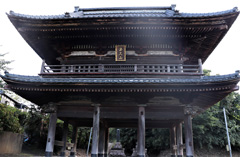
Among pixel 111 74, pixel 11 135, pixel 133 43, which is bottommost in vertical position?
pixel 11 135

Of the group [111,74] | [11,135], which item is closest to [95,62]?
[111,74]

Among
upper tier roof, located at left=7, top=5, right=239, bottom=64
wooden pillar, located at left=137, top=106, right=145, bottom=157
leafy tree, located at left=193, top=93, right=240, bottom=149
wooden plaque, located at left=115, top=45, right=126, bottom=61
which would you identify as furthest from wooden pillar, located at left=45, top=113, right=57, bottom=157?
leafy tree, located at left=193, top=93, right=240, bottom=149

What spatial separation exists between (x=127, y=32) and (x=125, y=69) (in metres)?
2.30

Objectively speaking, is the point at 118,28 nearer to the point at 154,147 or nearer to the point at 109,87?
the point at 109,87

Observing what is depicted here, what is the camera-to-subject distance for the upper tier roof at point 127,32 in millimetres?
10328

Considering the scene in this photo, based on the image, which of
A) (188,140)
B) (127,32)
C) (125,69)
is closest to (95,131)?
(125,69)

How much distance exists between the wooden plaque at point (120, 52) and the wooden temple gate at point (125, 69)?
0.21 ft

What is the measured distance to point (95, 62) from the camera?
12.0 metres

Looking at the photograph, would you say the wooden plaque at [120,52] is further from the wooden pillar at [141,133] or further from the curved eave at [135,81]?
the wooden pillar at [141,133]

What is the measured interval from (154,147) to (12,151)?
79.7 feet

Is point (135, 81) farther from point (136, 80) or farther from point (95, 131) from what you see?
point (95, 131)

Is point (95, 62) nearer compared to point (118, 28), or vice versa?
point (118, 28)

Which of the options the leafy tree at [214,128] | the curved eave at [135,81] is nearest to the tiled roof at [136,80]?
the curved eave at [135,81]

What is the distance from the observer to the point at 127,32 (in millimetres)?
11227
